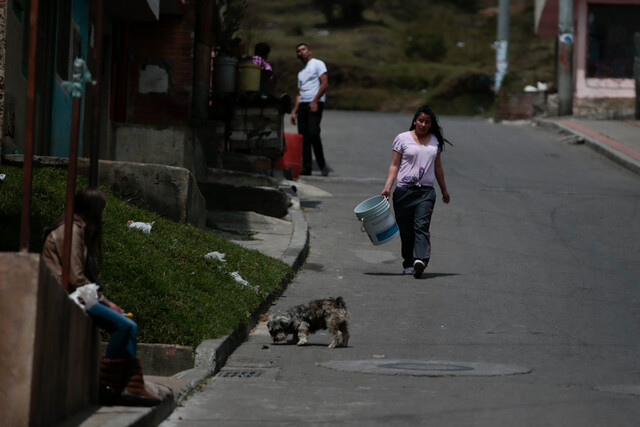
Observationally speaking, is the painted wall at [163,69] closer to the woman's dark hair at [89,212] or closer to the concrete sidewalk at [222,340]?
the concrete sidewalk at [222,340]

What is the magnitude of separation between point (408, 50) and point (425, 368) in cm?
4793

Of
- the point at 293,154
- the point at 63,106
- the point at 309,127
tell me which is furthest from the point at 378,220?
the point at 293,154

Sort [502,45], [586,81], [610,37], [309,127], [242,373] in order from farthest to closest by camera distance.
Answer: [502,45]
[610,37]
[586,81]
[309,127]
[242,373]

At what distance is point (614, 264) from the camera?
523 inches

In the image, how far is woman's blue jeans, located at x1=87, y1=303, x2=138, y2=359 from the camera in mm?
6453

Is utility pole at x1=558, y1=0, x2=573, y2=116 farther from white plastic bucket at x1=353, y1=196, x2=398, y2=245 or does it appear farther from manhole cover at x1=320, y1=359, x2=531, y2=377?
manhole cover at x1=320, y1=359, x2=531, y2=377

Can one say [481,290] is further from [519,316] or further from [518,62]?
[518,62]

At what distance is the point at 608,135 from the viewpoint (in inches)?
1081

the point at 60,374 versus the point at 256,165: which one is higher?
the point at 256,165

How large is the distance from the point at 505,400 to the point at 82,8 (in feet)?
35.5

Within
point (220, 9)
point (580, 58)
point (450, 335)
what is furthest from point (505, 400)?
point (580, 58)

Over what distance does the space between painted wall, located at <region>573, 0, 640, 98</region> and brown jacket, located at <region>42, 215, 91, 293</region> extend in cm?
3194

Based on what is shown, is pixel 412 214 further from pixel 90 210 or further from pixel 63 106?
pixel 90 210

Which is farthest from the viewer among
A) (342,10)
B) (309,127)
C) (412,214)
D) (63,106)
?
(342,10)
